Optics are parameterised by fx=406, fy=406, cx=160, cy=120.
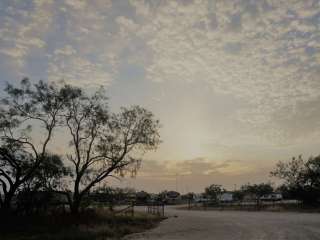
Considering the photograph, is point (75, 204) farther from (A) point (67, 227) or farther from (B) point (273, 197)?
(B) point (273, 197)

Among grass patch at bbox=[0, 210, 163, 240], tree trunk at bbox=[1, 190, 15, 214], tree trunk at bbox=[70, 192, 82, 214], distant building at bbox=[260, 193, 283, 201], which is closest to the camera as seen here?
grass patch at bbox=[0, 210, 163, 240]

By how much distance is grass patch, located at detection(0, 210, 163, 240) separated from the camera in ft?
79.9

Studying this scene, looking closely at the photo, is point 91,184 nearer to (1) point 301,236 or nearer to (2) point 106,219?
(2) point 106,219

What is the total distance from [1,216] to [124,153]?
1185 centimetres

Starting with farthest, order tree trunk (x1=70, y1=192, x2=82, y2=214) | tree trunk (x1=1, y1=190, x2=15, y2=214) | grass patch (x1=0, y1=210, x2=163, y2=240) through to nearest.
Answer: tree trunk (x1=70, y1=192, x2=82, y2=214), tree trunk (x1=1, y1=190, x2=15, y2=214), grass patch (x1=0, y1=210, x2=163, y2=240)

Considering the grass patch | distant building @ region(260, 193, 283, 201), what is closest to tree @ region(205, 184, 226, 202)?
distant building @ region(260, 193, 283, 201)

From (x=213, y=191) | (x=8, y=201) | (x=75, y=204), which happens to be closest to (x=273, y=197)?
(x=213, y=191)

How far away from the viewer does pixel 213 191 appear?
388 feet

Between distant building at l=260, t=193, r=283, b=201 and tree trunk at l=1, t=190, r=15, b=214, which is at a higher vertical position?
distant building at l=260, t=193, r=283, b=201

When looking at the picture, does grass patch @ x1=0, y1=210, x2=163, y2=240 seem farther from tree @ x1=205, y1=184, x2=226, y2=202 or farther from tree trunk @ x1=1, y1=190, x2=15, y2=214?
tree @ x1=205, y1=184, x2=226, y2=202

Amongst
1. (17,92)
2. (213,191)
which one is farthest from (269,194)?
(17,92)

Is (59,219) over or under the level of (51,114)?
under

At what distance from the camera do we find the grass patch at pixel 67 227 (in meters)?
24.4

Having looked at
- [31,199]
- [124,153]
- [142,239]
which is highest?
[124,153]
